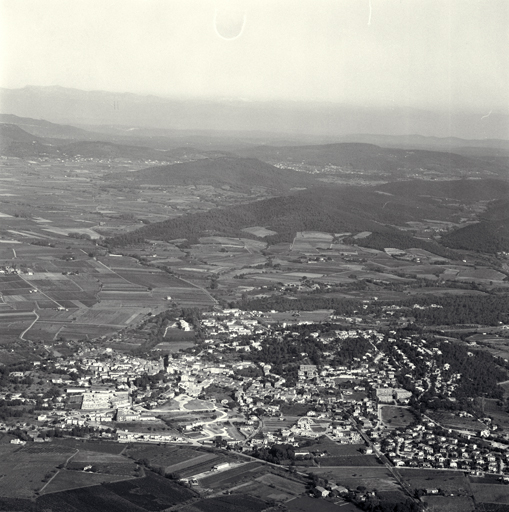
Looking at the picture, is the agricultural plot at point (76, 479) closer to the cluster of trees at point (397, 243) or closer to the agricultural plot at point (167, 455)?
the agricultural plot at point (167, 455)

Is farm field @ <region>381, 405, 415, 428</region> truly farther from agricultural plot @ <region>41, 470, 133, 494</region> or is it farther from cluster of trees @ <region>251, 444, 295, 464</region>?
agricultural plot @ <region>41, 470, 133, 494</region>

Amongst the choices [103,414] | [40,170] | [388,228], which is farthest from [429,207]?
[103,414]

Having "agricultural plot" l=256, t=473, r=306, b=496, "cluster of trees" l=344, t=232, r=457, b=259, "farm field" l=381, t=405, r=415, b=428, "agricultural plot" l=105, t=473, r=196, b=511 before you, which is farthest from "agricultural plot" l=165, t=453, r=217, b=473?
"cluster of trees" l=344, t=232, r=457, b=259

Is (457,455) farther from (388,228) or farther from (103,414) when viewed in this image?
(388,228)

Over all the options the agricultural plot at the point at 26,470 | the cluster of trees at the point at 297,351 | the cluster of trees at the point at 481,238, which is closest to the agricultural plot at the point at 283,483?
the agricultural plot at the point at 26,470

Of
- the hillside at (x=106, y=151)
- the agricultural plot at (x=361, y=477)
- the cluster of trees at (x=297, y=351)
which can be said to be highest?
the agricultural plot at (x=361, y=477)

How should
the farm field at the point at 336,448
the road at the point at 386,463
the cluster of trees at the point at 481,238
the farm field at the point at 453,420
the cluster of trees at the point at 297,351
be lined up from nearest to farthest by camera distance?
the road at the point at 386,463 → the farm field at the point at 336,448 → the farm field at the point at 453,420 → the cluster of trees at the point at 297,351 → the cluster of trees at the point at 481,238

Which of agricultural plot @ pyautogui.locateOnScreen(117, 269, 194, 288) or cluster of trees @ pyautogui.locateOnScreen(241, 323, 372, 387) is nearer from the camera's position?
cluster of trees @ pyautogui.locateOnScreen(241, 323, 372, 387)
